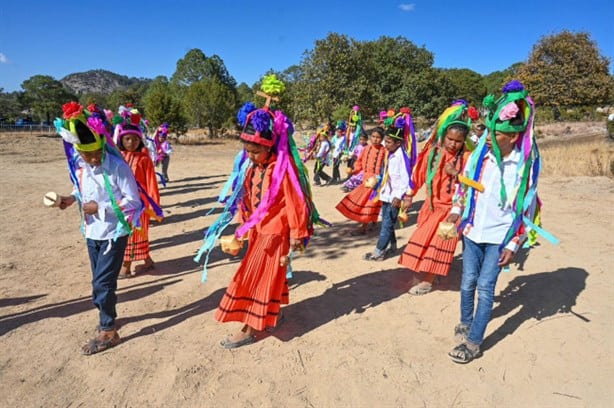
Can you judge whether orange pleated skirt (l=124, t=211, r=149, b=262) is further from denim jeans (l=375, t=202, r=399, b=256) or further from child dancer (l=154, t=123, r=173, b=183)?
child dancer (l=154, t=123, r=173, b=183)

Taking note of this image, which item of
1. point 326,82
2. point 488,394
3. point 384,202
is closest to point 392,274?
point 384,202

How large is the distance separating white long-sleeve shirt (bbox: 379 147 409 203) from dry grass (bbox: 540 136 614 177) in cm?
913

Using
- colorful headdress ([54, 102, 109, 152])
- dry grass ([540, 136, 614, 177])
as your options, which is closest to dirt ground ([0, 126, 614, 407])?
colorful headdress ([54, 102, 109, 152])

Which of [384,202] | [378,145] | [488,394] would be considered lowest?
[488,394]

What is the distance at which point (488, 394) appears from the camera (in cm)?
287

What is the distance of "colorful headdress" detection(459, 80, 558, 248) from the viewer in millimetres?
2768

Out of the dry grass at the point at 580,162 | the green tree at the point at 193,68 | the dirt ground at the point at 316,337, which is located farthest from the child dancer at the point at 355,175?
the green tree at the point at 193,68

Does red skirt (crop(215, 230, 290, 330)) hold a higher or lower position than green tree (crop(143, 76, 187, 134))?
lower

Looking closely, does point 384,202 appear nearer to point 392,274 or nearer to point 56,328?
point 392,274

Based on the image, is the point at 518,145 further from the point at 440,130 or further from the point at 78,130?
the point at 78,130

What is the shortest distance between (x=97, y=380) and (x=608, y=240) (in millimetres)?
7299

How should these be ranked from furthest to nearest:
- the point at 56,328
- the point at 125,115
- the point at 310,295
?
the point at 125,115
the point at 310,295
the point at 56,328

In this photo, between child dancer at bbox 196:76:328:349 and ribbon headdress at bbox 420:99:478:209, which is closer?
child dancer at bbox 196:76:328:349

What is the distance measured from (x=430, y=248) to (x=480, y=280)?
127cm
